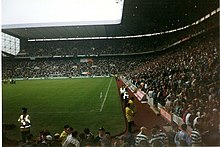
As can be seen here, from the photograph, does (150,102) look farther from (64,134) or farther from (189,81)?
(64,134)

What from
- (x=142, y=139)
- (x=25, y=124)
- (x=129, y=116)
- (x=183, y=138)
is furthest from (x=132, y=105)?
(x=25, y=124)

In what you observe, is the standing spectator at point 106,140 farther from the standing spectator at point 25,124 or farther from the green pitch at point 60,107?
the standing spectator at point 25,124

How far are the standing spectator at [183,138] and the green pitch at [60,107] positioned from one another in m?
0.53

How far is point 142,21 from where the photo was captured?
10.6 feet

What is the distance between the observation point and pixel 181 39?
3.09 m

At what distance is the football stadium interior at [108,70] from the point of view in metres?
2.96

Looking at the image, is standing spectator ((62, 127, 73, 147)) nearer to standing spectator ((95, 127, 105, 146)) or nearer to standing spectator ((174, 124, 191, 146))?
standing spectator ((95, 127, 105, 146))

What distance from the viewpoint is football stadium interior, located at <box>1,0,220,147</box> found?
2.96 metres

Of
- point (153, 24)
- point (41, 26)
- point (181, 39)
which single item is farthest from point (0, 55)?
point (181, 39)

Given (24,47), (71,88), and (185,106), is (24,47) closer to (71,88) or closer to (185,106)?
(71,88)

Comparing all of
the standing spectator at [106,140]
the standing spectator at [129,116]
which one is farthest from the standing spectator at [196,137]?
the standing spectator at [106,140]

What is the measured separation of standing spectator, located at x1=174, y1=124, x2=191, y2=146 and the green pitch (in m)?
0.53

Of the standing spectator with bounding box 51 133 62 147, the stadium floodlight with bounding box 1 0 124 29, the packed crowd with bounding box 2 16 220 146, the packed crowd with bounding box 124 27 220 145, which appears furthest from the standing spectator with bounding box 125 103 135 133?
the stadium floodlight with bounding box 1 0 124 29

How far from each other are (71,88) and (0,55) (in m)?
0.79
